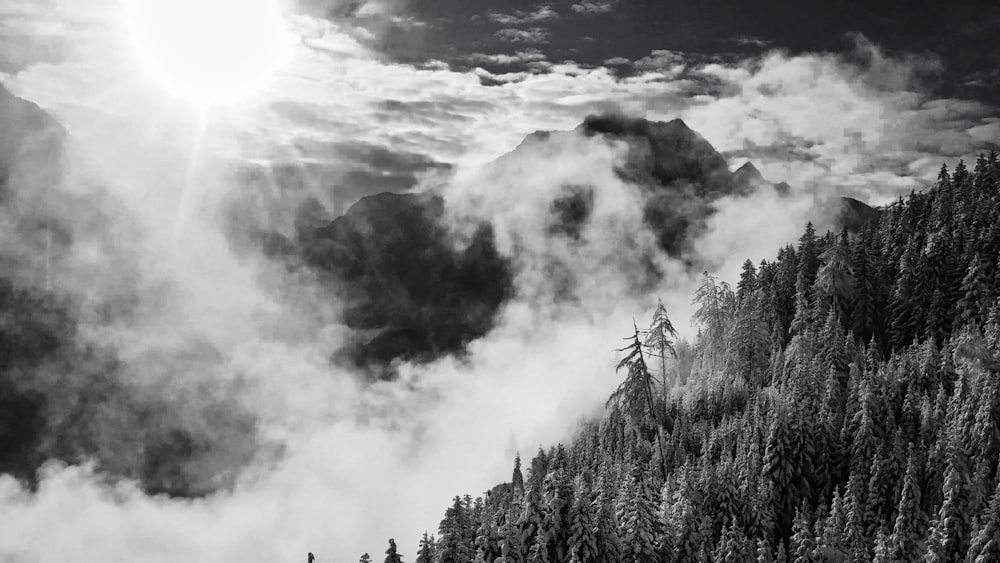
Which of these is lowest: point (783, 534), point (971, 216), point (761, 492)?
point (783, 534)

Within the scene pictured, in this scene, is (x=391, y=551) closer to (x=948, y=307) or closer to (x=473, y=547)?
(x=473, y=547)

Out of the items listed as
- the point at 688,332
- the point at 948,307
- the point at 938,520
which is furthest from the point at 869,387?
the point at 688,332

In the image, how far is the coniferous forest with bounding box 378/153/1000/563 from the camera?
49.0 m

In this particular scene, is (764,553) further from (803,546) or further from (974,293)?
(974,293)

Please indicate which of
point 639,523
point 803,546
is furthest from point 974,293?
point 639,523

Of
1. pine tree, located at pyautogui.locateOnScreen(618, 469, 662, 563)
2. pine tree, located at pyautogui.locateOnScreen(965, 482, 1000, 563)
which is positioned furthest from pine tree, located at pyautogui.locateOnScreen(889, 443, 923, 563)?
pine tree, located at pyautogui.locateOnScreen(618, 469, 662, 563)

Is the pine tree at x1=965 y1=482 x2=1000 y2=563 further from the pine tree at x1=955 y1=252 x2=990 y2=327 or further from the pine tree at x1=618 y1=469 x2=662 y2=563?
the pine tree at x1=955 y1=252 x2=990 y2=327

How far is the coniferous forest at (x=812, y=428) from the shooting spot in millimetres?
49000

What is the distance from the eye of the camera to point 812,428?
2648 inches

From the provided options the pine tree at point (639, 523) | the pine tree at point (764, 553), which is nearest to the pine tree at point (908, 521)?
the pine tree at point (764, 553)

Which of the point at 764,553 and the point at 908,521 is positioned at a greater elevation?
the point at 764,553

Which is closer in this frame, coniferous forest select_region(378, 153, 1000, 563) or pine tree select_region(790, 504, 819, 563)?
coniferous forest select_region(378, 153, 1000, 563)

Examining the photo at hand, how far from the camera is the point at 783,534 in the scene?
62719 mm

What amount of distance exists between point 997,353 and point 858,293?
21.6 metres
